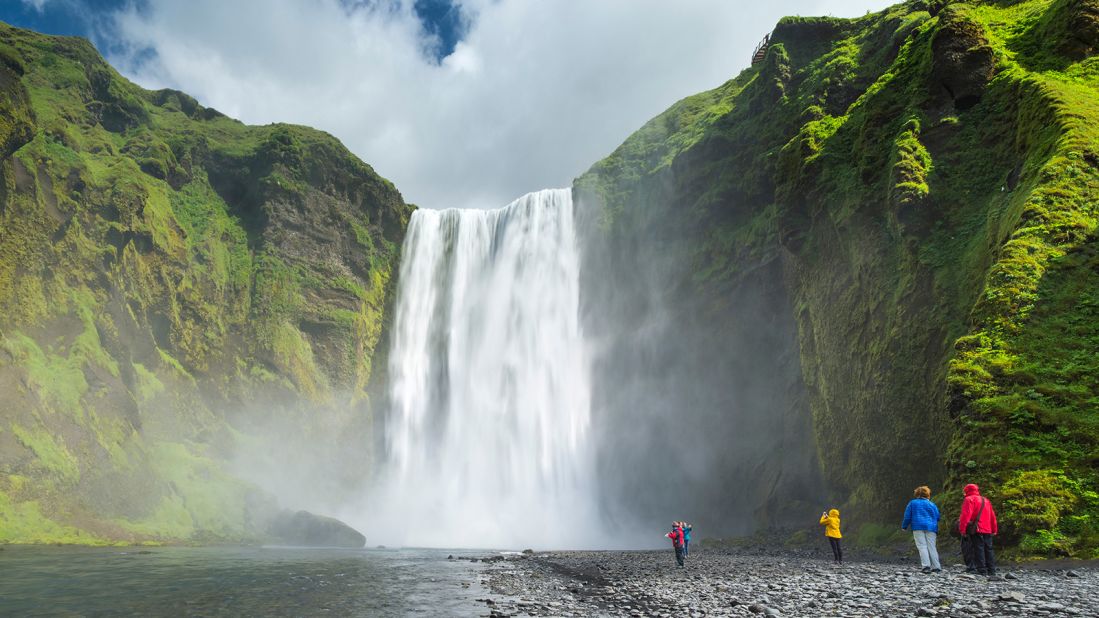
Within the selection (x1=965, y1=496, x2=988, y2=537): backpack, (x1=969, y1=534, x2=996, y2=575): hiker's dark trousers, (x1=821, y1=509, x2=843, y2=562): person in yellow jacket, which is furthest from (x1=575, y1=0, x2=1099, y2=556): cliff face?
(x1=821, y1=509, x2=843, y2=562): person in yellow jacket

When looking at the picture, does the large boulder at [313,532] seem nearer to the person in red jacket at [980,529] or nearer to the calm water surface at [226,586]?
the calm water surface at [226,586]

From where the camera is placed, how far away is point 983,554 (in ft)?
39.5

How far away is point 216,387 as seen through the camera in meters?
50.9

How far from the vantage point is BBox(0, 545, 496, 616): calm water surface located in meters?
12.8

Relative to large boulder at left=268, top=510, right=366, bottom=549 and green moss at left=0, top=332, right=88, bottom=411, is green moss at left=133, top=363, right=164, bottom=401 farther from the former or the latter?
large boulder at left=268, top=510, right=366, bottom=549

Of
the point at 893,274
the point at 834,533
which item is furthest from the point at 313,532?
the point at 893,274

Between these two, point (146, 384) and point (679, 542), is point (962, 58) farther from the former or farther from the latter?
point (146, 384)

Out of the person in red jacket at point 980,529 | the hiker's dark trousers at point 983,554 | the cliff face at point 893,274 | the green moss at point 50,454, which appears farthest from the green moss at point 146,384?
the hiker's dark trousers at point 983,554

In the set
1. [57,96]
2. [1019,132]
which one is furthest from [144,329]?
[1019,132]

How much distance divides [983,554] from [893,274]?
16.3 meters

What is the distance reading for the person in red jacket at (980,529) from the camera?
11984mm

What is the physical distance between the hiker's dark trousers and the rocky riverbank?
239mm

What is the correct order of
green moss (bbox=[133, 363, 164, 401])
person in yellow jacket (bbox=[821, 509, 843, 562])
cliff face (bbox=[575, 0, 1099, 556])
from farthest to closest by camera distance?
green moss (bbox=[133, 363, 164, 401]), person in yellow jacket (bbox=[821, 509, 843, 562]), cliff face (bbox=[575, 0, 1099, 556])

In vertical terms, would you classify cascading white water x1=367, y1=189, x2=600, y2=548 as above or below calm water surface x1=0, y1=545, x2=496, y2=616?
above
